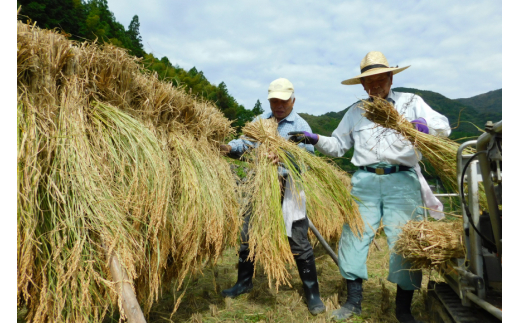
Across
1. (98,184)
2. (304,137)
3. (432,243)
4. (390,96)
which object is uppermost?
(390,96)

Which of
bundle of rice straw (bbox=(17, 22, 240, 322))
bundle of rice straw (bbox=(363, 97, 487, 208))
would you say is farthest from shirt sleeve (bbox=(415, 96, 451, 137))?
bundle of rice straw (bbox=(17, 22, 240, 322))

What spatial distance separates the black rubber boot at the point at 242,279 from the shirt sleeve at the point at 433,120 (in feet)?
6.30

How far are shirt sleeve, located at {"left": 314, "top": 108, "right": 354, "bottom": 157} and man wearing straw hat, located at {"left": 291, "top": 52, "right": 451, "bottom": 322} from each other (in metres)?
0.01

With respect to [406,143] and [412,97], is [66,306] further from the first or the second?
[412,97]

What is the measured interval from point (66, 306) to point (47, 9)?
15.2 meters

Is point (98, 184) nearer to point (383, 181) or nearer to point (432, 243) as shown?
point (432, 243)

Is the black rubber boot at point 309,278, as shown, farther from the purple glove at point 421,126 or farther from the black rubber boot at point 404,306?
A: the purple glove at point 421,126

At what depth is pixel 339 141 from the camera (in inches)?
119

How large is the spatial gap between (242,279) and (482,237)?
7.36ft

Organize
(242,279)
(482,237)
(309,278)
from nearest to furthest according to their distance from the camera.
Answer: (482,237) → (309,278) → (242,279)

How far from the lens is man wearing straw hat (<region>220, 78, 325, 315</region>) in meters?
2.72

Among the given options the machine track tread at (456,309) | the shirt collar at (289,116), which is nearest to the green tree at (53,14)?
the shirt collar at (289,116)

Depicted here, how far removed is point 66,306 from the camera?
1.51 metres

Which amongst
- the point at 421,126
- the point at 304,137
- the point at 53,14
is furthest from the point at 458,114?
the point at 53,14
